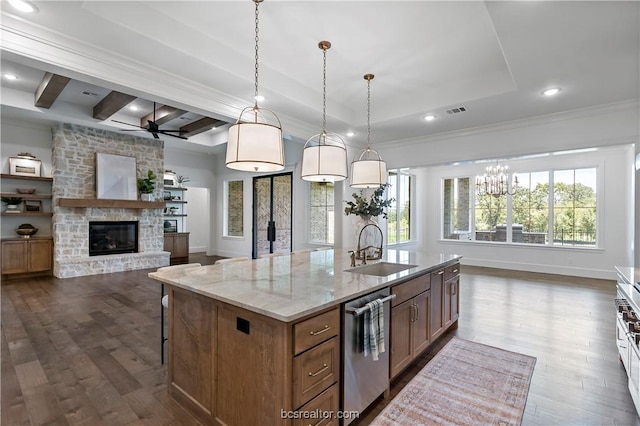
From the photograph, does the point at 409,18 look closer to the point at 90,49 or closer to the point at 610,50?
the point at 610,50

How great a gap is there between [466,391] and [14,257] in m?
8.26

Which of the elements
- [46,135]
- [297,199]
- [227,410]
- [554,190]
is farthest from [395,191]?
[46,135]

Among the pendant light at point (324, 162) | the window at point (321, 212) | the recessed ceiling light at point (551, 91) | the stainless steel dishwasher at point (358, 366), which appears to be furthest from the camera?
the window at point (321, 212)

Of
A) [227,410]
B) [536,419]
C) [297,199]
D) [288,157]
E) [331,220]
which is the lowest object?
[536,419]

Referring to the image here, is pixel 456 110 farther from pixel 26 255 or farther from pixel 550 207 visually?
pixel 26 255

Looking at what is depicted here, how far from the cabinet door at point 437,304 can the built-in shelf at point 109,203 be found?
Answer: 23.4 feet

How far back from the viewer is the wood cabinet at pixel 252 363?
Result: 156 cm

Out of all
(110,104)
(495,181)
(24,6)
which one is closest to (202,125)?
(110,104)

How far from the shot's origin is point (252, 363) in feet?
5.51

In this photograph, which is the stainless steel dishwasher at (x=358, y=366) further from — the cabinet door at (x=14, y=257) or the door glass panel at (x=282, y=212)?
the cabinet door at (x=14, y=257)

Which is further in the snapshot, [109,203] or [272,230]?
[272,230]

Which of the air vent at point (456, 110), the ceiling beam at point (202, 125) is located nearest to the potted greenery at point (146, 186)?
the ceiling beam at point (202, 125)

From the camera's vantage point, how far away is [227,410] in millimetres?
1823

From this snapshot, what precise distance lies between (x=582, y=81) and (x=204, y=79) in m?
4.28
